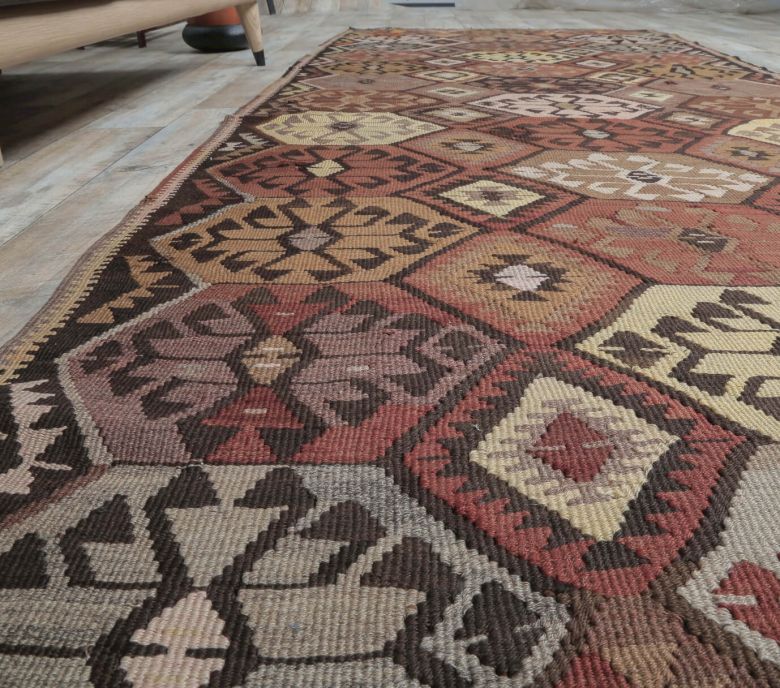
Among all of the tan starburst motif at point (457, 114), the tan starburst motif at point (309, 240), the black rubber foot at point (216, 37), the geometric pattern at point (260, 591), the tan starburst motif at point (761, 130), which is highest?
the geometric pattern at point (260, 591)

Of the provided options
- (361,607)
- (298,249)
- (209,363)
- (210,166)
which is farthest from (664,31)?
(361,607)

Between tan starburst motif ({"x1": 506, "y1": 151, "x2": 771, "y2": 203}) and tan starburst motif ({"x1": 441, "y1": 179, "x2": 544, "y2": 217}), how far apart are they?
→ 0.08 meters

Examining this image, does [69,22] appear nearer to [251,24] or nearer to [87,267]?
[87,267]

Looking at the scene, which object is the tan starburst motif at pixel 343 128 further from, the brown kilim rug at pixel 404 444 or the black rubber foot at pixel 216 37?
the black rubber foot at pixel 216 37

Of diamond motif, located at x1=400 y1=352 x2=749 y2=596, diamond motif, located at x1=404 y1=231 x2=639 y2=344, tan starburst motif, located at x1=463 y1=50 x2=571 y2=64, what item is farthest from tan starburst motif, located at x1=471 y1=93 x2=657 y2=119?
diamond motif, located at x1=400 y1=352 x2=749 y2=596

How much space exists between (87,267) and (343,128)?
835 millimetres

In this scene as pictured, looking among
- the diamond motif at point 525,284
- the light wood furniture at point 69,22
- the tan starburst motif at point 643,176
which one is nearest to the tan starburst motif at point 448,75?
the light wood furniture at point 69,22

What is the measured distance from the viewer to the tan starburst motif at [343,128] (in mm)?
1557

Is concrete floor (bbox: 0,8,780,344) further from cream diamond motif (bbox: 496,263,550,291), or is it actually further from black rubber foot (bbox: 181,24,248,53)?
cream diamond motif (bbox: 496,263,550,291)

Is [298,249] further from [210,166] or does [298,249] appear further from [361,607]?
[361,607]

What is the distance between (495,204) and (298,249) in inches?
12.6

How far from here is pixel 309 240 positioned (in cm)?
104

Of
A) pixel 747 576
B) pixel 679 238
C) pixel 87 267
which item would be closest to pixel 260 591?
pixel 747 576

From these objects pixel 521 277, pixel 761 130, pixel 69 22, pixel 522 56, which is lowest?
pixel 522 56
